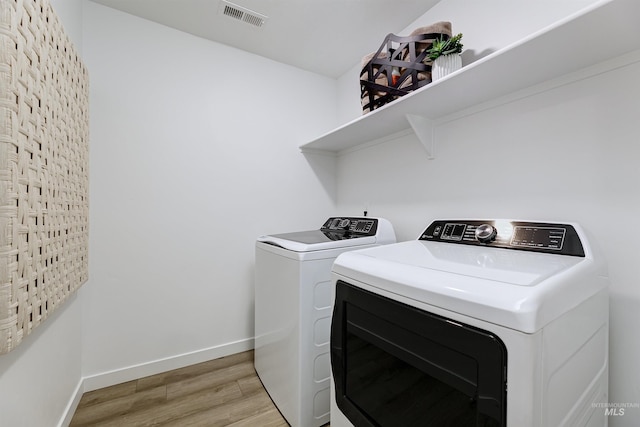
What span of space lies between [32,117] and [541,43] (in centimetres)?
176

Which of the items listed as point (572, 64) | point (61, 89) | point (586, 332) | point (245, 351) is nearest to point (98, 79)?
point (61, 89)

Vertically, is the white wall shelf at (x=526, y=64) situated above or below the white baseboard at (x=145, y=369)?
above

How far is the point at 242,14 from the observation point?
5.57ft

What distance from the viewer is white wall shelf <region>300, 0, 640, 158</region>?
2.51 feet

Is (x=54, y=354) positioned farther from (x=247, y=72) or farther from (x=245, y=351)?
(x=247, y=72)

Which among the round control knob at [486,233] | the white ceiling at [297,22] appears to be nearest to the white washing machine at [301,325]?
the round control knob at [486,233]

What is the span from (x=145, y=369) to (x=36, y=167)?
1.48 m

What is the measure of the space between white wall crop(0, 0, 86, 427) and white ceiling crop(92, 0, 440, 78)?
1.67 feet

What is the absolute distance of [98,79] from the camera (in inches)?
64.4

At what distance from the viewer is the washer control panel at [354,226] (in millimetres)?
1675

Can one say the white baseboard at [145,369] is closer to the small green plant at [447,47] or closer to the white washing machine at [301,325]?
the white washing machine at [301,325]

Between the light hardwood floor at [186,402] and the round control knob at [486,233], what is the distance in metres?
1.36

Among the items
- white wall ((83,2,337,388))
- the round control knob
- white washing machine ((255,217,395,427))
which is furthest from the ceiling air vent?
the round control knob

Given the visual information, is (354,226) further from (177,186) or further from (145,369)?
(145,369)
